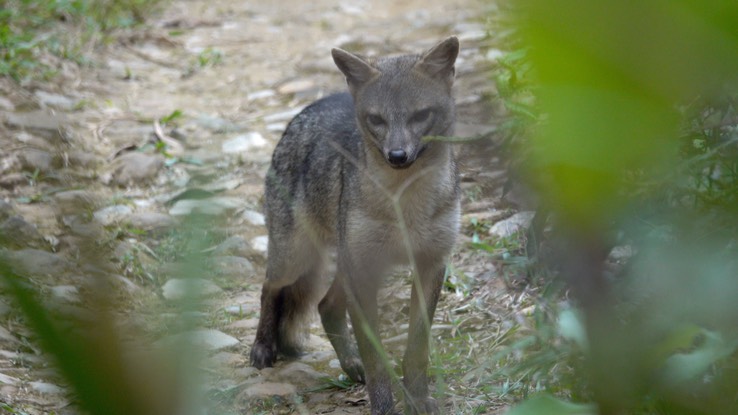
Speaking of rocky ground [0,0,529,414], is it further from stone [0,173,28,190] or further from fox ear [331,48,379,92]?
fox ear [331,48,379,92]

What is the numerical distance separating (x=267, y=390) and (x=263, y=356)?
440 millimetres

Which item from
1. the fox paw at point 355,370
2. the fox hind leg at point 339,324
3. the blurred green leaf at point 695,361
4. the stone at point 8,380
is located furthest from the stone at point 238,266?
the blurred green leaf at point 695,361

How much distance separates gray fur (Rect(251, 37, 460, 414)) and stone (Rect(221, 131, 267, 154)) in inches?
103

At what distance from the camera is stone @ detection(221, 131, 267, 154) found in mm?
7320

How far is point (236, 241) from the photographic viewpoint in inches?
224

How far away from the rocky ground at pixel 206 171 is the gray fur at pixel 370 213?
0.59 ft

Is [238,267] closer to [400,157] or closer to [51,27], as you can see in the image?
[400,157]

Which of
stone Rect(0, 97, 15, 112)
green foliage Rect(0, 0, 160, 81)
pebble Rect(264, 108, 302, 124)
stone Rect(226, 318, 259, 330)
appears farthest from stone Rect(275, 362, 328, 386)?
green foliage Rect(0, 0, 160, 81)

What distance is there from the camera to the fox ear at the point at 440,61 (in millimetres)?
4176

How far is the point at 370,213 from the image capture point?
407cm

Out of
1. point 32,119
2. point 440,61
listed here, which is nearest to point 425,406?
point 440,61

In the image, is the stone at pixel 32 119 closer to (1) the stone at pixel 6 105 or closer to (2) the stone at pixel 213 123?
(1) the stone at pixel 6 105

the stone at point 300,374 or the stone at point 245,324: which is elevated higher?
the stone at point 300,374

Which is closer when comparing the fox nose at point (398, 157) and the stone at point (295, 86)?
the fox nose at point (398, 157)
